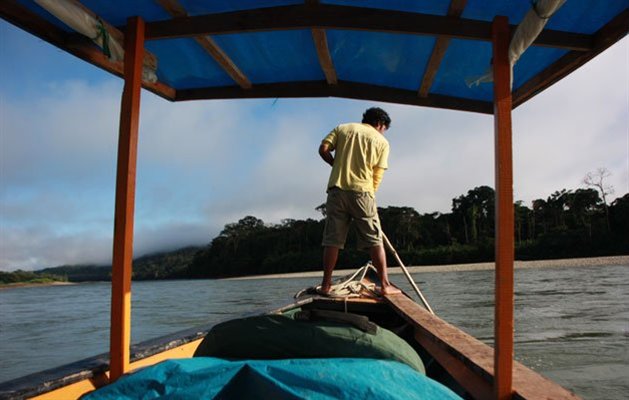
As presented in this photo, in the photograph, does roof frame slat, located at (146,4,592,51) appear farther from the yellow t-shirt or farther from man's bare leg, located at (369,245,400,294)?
man's bare leg, located at (369,245,400,294)

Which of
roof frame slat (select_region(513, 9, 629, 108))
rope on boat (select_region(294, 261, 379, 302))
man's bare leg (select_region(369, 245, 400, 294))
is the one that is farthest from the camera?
rope on boat (select_region(294, 261, 379, 302))

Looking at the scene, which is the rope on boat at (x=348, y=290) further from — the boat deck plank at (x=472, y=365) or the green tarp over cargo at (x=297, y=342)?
the green tarp over cargo at (x=297, y=342)

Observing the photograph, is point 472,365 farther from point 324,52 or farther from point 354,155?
point 354,155

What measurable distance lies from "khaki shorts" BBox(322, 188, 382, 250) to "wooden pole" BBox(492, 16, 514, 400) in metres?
1.70

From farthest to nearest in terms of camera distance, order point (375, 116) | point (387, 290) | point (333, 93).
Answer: point (387, 290) → point (375, 116) → point (333, 93)

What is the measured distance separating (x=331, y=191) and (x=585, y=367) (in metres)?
2.80

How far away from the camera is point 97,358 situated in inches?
68.7

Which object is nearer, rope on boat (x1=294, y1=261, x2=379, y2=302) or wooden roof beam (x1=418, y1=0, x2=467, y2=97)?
wooden roof beam (x1=418, y1=0, x2=467, y2=97)

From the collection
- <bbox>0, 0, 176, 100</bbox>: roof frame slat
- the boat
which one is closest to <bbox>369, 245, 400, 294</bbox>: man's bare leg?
the boat

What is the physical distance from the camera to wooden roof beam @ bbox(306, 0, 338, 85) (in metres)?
1.93

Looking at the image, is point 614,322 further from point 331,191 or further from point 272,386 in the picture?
point 272,386

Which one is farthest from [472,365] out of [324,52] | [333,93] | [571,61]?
[333,93]

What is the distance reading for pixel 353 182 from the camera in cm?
304

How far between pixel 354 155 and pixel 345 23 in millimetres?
1418
